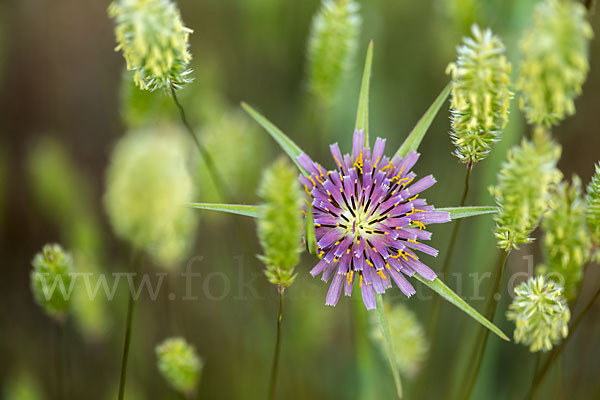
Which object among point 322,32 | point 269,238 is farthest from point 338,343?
point 269,238

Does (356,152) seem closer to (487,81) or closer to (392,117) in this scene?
(487,81)

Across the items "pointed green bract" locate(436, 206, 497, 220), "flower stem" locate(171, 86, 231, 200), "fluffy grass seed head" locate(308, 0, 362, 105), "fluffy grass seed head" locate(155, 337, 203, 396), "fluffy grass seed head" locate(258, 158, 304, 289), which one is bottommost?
"fluffy grass seed head" locate(155, 337, 203, 396)

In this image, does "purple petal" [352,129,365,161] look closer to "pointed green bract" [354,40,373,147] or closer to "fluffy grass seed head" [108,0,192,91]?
"pointed green bract" [354,40,373,147]

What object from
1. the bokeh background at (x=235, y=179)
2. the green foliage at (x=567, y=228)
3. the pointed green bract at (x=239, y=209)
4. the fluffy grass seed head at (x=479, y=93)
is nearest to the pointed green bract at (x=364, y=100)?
the fluffy grass seed head at (x=479, y=93)

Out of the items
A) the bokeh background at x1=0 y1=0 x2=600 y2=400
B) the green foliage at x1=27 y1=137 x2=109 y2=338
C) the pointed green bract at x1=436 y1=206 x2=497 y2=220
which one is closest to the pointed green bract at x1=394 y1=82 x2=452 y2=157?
the pointed green bract at x1=436 y1=206 x2=497 y2=220

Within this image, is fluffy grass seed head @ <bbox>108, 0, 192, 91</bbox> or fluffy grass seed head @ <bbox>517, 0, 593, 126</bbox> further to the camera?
fluffy grass seed head @ <bbox>108, 0, 192, 91</bbox>

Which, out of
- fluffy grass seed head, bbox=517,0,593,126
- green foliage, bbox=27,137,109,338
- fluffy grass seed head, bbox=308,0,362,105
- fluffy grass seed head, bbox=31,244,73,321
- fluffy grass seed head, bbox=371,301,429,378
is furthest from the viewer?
green foliage, bbox=27,137,109,338

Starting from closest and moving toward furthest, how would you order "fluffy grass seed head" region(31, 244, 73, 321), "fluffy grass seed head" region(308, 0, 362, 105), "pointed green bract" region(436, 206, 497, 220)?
"pointed green bract" region(436, 206, 497, 220), "fluffy grass seed head" region(31, 244, 73, 321), "fluffy grass seed head" region(308, 0, 362, 105)
